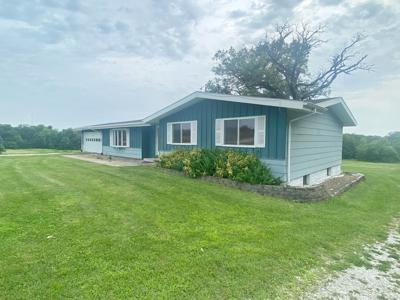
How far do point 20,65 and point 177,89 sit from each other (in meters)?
11.5

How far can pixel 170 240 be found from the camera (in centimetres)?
404

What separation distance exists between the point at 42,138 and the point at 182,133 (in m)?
29.2

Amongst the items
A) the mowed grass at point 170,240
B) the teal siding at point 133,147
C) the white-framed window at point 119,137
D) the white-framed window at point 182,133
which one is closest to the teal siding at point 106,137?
the white-framed window at point 119,137

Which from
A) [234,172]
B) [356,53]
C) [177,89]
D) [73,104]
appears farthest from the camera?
[73,104]

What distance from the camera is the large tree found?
20.8 meters

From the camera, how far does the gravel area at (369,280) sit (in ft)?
9.43

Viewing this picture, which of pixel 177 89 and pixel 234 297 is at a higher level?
pixel 177 89

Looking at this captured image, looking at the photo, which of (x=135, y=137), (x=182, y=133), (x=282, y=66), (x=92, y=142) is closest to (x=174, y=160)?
(x=182, y=133)

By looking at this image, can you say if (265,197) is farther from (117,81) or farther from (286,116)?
(117,81)

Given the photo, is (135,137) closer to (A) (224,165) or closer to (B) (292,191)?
(A) (224,165)

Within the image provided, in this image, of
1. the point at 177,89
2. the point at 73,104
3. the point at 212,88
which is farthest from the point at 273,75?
the point at 73,104

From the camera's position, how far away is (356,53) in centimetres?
1942

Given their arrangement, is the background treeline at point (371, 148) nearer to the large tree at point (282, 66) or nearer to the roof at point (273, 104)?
the large tree at point (282, 66)

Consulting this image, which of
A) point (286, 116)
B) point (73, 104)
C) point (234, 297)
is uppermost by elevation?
point (73, 104)
